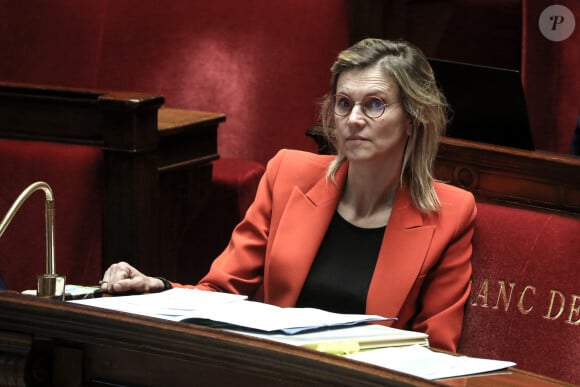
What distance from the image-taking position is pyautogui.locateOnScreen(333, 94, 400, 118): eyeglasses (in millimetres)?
1065

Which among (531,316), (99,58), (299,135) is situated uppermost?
(99,58)

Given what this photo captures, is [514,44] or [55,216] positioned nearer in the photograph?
[55,216]

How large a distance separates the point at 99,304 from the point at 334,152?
47cm

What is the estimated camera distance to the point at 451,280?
1063 mm

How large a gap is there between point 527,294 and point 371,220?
0.17m

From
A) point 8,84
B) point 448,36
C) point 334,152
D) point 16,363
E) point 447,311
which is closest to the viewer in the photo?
point 16,363

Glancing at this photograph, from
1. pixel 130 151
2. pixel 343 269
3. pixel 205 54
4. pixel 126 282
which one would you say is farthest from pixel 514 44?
pixel 126 282

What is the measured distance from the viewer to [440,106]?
111 cm

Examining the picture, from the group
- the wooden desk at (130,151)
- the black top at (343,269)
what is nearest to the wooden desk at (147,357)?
A: the black top at (343,269)

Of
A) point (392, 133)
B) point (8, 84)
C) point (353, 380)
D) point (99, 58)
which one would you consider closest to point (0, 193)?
point (8, 84)

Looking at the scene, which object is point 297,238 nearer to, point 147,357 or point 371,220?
point 371,220

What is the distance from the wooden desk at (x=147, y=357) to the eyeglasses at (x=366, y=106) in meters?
0.33

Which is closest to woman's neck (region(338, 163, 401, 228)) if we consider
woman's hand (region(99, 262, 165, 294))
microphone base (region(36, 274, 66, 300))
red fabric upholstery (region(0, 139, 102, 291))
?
woman's hand (region(99, 262, 165, 294))

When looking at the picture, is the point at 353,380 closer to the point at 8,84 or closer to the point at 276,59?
the point at 8,84
